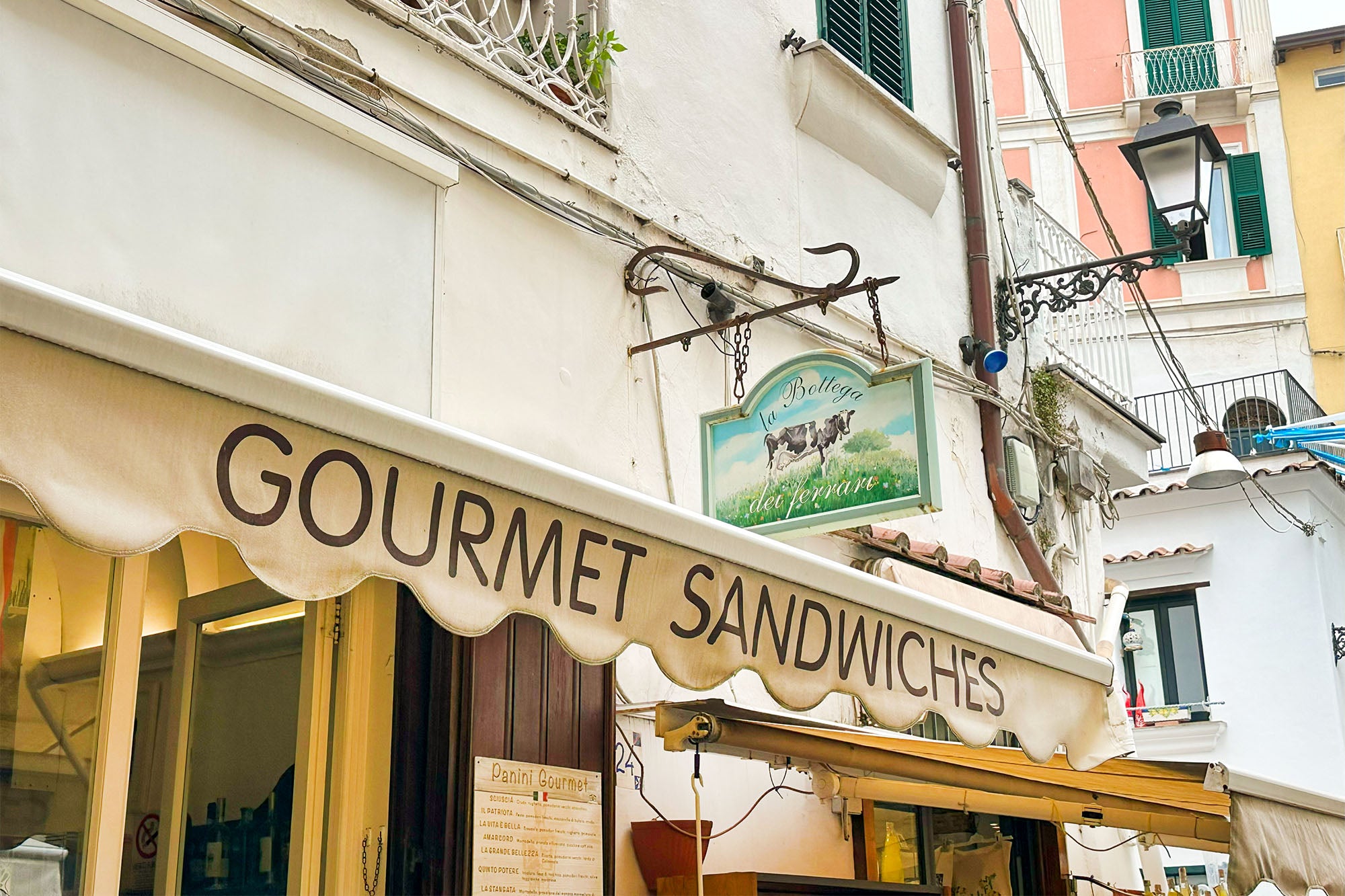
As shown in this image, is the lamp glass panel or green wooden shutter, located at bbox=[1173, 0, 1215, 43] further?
green wooden shutter, located at bbox=[1173, 0, 1215, 43]

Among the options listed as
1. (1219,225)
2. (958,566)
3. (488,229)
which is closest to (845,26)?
(958,566)

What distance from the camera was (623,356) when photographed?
6230 mm

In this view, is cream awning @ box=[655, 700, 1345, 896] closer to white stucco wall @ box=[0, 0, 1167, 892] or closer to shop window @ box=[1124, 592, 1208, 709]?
white stucco wall @ box=[0, 0, 1167, 892]

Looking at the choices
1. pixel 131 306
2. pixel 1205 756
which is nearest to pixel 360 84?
pixel 131 306

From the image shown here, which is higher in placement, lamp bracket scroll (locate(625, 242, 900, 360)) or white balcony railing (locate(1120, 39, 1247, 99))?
white balcony railing (locate(1120, 39, 1247, 99))

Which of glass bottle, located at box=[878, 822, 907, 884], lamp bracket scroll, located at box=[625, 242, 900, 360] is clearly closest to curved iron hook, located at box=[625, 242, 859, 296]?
lamp bracket scroll, located at box=[625, 242, 900, 360]

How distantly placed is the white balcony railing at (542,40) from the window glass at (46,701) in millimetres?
2610

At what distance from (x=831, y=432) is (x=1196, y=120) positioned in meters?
19.7

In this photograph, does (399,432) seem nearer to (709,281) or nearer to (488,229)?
(488,229)

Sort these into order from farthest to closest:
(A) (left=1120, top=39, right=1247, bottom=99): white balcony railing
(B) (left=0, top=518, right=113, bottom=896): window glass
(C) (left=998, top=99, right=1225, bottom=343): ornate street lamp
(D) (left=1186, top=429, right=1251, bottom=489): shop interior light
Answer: (A) (left=1120, top=39, right=1247, bottom=99): white balcony railing → (D) (left=1186, top=429, right=1251, bottom=489): shop interior light → (C) (left=998, top=99, right=1225, bottom=343): ornate street lamp → (B) (left=0, top=518, right=113, bottom=896): window glass

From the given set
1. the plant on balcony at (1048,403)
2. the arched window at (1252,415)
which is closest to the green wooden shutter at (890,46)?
the plant on balcony at (1048,403)

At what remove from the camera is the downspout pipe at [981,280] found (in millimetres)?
8805

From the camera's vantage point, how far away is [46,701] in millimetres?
4078

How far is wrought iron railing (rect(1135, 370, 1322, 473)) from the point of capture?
20.1 meters
